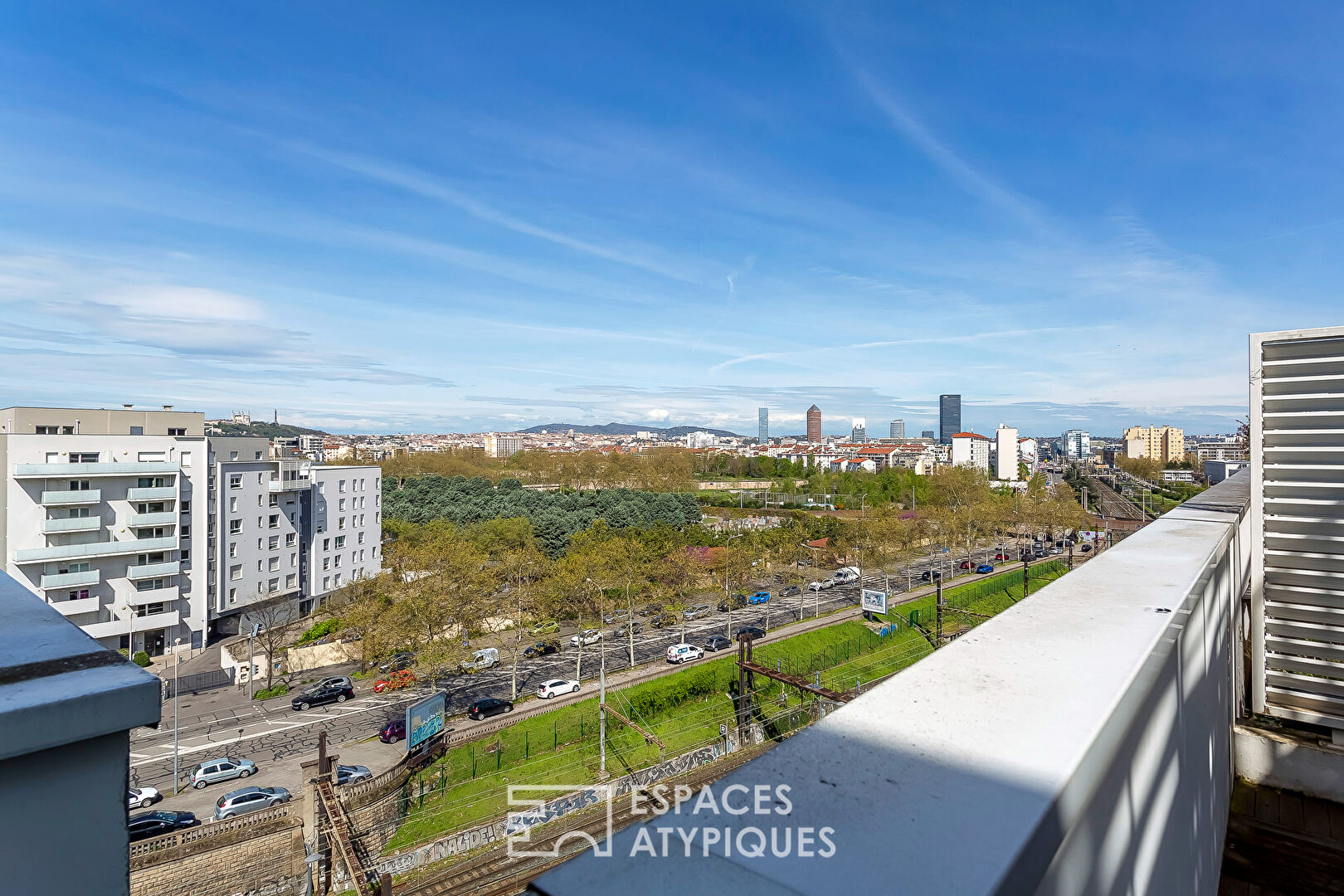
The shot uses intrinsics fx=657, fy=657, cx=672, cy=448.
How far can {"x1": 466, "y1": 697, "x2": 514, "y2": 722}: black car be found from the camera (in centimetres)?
1288

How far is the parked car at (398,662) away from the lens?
14750mm

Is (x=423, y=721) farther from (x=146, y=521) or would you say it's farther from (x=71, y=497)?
(x=71, y=497)

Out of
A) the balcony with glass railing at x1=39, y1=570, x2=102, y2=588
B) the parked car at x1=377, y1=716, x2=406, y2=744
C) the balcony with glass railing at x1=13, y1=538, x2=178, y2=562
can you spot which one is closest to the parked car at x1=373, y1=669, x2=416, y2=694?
the parked car at x1=377, y1=716, x2=406, y2=744

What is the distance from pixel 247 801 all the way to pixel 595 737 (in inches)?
222

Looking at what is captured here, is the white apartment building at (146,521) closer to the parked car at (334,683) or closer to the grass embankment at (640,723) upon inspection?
the parked car at (334,683)

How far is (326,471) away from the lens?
2217 centimetres

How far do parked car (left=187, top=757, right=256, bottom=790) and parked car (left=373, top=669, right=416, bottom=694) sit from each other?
3.86 metres

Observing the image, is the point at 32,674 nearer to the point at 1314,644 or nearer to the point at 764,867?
the point at 764,867

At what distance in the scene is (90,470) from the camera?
16312 mm

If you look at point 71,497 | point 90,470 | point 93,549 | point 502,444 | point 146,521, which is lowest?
point 93,549

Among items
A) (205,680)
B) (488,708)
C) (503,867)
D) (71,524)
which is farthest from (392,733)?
(71,524)

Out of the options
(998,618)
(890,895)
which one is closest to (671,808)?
(890,895)

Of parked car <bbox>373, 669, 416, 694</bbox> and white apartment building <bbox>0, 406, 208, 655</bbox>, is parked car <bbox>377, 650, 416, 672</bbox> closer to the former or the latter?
parked car <bbox>373, 669, 416, 694</bbox>

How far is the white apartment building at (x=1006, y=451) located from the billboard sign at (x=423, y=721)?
228 feet
